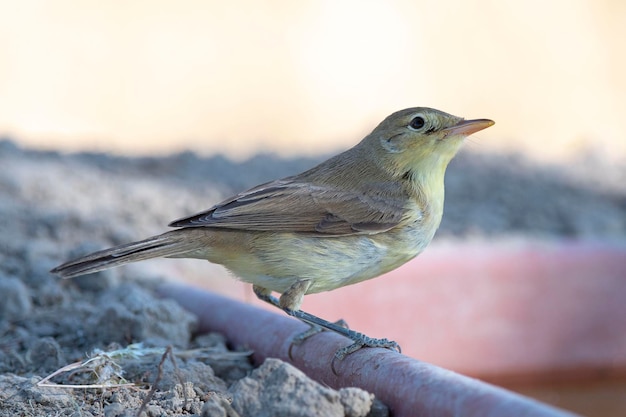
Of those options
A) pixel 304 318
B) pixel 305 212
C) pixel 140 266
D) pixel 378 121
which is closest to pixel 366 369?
pixel 304 318

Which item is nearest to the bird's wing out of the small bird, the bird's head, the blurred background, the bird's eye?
the small bird

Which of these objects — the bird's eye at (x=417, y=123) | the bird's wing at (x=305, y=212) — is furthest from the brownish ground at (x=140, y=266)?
the bird's eye at (x=417, y=123)

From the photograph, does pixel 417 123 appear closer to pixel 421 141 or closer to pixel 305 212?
pixel 421 141

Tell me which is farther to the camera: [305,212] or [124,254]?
[305,212]

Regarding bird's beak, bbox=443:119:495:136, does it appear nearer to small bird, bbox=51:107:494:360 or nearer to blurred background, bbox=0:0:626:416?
small bird, bbox=51:107:494:360

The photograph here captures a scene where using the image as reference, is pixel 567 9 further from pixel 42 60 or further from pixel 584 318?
pixel 584 318

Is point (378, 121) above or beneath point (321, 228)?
above

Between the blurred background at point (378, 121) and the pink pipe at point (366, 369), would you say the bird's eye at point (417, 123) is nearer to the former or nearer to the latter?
the blurred background at point (378, 121)

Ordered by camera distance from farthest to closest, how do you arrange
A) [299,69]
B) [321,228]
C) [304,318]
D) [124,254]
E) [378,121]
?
[299,69]
[378,121]
[321,228]
[304,318]
[124,254]
